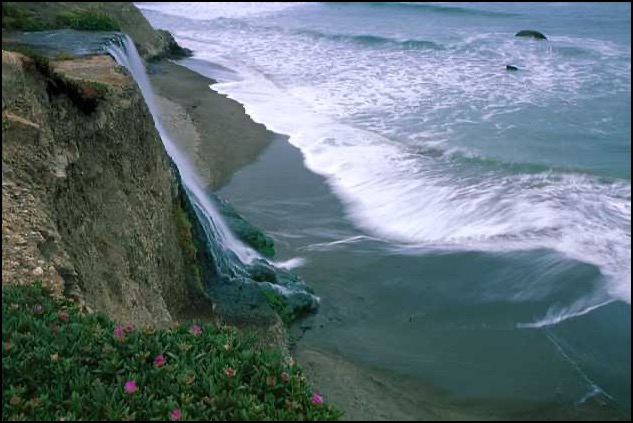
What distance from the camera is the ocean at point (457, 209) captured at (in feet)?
25.7

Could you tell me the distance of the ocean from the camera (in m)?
7.83

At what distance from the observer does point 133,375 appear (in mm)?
3643

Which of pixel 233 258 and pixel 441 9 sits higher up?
pixel 441 9

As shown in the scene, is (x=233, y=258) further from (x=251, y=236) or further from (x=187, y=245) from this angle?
(x=187, y=245)

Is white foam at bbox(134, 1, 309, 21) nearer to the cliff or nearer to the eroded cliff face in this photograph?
the cliff

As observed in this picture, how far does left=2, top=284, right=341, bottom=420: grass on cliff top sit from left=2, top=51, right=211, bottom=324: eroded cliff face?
0.94m

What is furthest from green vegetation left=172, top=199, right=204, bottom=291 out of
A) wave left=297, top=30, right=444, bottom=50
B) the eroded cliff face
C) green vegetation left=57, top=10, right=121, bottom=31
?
wave left=297, top=30, right=444, bottom=50

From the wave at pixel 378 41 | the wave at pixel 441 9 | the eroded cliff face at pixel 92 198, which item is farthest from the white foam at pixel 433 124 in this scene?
the wave at pixel 441 9

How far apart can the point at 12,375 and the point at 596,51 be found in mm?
31421

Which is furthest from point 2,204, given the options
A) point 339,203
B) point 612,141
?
point 612,141

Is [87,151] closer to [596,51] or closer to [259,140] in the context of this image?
[259,140]

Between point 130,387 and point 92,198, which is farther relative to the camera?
point 92,198

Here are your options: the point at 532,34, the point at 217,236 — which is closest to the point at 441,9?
the point at 532,34

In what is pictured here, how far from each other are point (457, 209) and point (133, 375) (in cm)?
883
